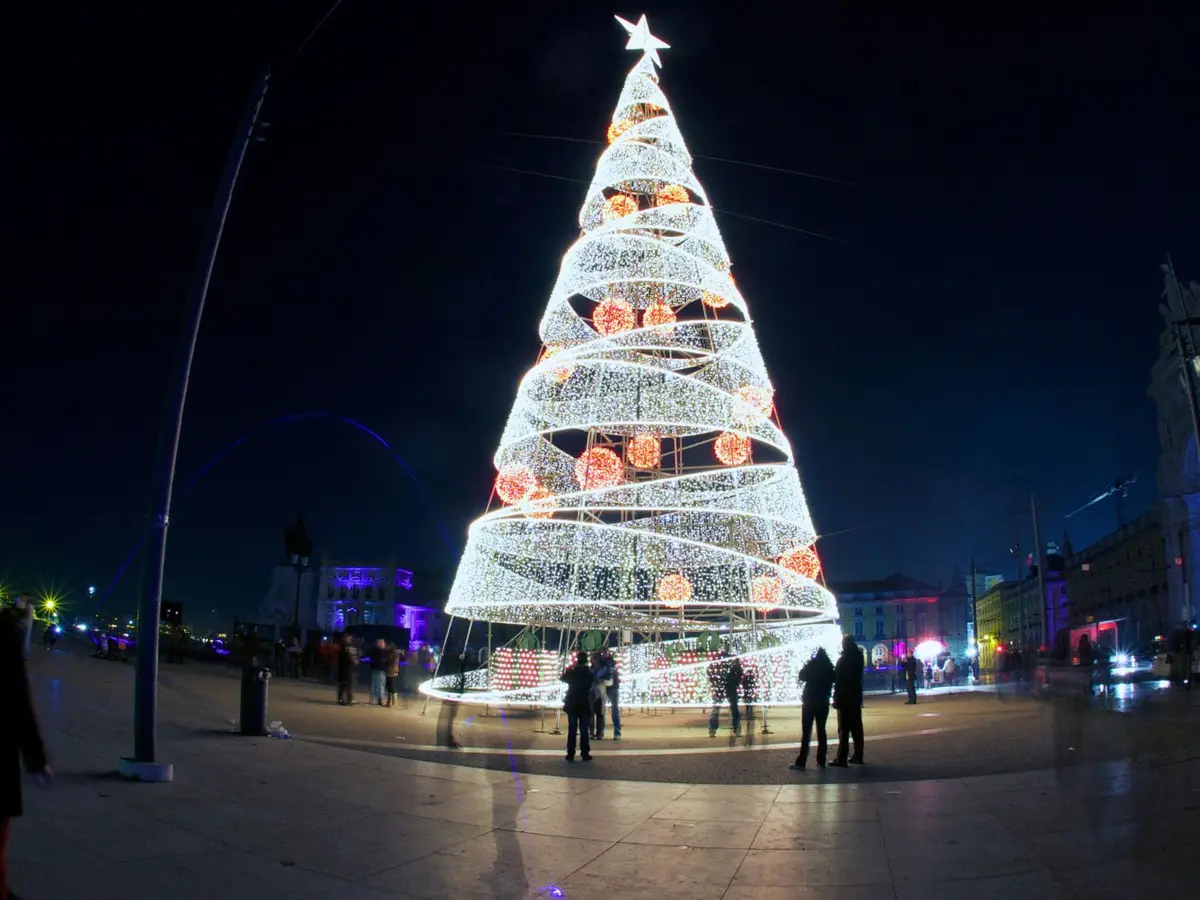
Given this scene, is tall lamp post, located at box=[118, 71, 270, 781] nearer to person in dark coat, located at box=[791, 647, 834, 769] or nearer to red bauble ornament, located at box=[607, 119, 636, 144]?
person in dark coat, located at box=[791, 647, 834, 769]

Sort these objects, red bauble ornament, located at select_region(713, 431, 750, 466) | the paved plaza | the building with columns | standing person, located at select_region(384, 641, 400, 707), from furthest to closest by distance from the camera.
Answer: the building with columns
red bauble ornament, located at select_region(713, 431, 750, 466)
standing person, located at select_region(384, 641, 400, 707)
the paved plaza

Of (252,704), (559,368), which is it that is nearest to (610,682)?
(252,704)

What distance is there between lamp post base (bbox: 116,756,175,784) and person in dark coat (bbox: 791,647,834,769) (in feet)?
23.4

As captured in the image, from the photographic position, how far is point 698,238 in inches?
963

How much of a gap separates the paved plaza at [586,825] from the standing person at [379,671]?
8602 millimetres

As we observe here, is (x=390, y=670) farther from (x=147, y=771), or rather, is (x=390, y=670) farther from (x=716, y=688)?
(x=147, y=771)

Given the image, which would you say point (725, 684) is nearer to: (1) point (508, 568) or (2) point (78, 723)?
(1) point (508, 568)

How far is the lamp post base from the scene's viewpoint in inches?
350

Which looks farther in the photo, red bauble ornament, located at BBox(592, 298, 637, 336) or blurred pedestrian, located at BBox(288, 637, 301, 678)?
blurred pedestrian, located at BBox(288, 637, 301, 678)

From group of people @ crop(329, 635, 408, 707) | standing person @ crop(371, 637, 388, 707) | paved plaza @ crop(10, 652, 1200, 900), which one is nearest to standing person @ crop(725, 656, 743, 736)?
paved plaza @ crop(10, 652, 1200, 900)

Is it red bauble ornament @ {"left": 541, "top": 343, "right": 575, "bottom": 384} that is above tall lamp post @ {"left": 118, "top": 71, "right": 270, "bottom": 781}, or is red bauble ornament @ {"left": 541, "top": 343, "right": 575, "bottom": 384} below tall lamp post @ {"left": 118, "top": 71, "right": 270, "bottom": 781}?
above

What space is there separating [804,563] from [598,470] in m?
5.86

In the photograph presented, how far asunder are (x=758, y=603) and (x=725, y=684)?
120 inches

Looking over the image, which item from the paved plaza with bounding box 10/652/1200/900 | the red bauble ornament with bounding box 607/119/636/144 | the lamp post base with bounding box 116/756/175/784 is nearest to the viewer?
the paved plaza with bounding box 10/652/1200/900
